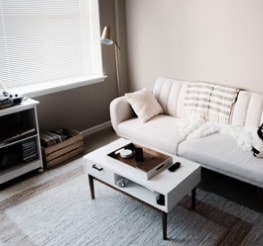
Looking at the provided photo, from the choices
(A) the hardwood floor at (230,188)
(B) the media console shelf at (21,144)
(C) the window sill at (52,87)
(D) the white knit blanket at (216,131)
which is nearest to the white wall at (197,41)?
(D) the white knit blanket at (216,131)

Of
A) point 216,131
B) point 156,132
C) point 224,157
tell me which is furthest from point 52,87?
point 224,157

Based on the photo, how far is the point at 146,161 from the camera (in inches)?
92.0

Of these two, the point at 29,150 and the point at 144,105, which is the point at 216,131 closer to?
the point at 144,105

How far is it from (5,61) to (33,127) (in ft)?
2.55

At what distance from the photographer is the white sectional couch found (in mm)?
2504

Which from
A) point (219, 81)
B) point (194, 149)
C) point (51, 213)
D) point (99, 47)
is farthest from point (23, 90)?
point (219, 81)

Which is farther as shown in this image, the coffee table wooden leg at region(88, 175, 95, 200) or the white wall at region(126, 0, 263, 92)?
the white wall at region(126, 0, 263, 92)

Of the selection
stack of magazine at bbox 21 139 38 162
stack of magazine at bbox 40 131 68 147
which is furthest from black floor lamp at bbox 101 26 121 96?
stack of magazine at bbox 21 139 38 162

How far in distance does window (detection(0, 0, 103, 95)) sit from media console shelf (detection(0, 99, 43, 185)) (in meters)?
0.38

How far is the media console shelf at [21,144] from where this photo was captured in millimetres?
2904

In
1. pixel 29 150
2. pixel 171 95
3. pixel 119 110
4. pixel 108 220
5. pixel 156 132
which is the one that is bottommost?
pixel 108 220

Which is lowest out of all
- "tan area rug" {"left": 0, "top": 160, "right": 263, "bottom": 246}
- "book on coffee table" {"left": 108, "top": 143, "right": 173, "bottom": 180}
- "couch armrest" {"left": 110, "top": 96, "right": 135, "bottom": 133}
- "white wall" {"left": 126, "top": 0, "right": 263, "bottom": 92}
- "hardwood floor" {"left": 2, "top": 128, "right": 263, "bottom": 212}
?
"tan area rug" {"left": 0, "top": 160, "right": 263, "bottom": 246}

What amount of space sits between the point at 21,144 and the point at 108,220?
121 centimetres

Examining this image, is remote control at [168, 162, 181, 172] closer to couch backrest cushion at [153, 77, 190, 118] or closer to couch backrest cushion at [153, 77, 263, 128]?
couch backrest cushion at [153, 77, 263, 128]
